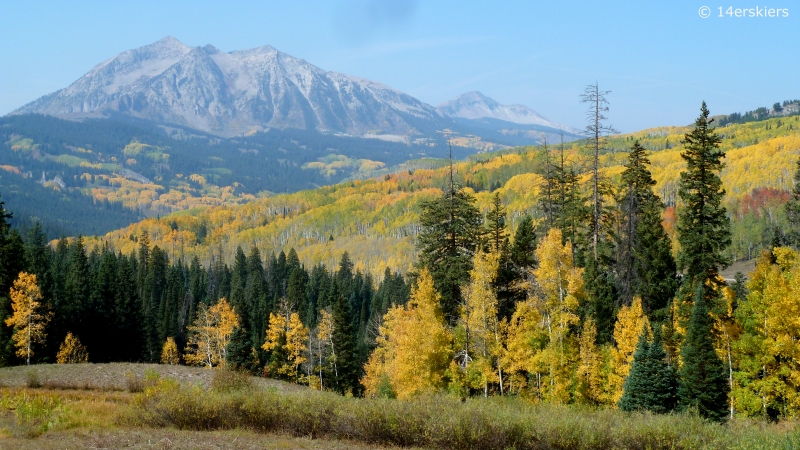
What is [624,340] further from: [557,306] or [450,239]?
[450,239]

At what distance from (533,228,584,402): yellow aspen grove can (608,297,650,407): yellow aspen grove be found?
3.87m

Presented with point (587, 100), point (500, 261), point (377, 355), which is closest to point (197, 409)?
point (500, 261)

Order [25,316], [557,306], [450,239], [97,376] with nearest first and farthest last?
[557,306]
[97,376]
[450,239]
[25,316]

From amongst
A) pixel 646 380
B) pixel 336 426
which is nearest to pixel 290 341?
pixel 646 380

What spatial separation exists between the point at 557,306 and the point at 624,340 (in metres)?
5.69

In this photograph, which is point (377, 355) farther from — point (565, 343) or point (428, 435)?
point (428, 435)

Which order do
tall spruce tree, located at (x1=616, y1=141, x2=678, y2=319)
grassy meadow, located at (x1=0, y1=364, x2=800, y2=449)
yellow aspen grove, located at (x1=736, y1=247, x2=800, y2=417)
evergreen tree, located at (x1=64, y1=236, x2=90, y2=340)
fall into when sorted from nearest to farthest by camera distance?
grassy meadow, located at (x1=0, y1=364, x2=800, y2=449)
yellow aspen grove, located at (x1=736, y1=247, x2=800, y2=417)
tall spruce tree, located at (x1=616, y1=141, x2=678, y2=319)
evergreen tree, located at (x1=64, y1=236, x2=90, y2=340)

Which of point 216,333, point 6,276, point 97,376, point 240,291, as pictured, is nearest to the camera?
point 97,376

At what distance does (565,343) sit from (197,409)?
1993cm

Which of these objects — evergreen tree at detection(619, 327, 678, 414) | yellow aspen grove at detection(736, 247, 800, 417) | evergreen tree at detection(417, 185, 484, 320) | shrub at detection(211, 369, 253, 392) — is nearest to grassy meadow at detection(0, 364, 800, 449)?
shrub at detection(211, 369, 253, 392)

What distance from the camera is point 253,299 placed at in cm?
9306

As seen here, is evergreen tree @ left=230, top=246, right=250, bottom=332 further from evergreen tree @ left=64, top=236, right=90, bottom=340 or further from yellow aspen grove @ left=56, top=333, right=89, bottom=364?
yellow aspen grove @ left=56, top=333, right=89, bottom=364

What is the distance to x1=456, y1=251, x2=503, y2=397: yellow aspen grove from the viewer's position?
1288 inches

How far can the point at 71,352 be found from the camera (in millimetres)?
55656
